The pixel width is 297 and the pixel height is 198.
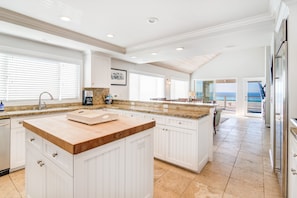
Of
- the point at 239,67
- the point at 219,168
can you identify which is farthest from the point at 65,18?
the point at 239,67

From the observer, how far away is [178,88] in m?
9.74

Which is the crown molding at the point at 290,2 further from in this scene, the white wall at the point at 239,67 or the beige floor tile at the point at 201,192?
the white wall at the point at 239,67

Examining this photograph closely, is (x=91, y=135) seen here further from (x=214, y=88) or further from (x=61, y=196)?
(x=214, y=88)

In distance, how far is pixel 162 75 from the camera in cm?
782

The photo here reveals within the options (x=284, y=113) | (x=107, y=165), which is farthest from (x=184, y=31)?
(x=107, y=165)

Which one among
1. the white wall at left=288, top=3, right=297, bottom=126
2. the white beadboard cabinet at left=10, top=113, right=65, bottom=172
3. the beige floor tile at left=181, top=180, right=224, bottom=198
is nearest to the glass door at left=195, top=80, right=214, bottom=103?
the beige floor tile at left=181, top=180, right=224, bottom=198

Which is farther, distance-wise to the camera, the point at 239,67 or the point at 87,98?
the point at 239,67

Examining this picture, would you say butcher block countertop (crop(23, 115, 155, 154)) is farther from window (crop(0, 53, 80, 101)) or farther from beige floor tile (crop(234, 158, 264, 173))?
beige floor tile (crop(234, 158, 264, 173))

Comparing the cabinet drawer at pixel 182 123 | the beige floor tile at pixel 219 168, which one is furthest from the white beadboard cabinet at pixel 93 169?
the beige floor tile at pixel 219 168

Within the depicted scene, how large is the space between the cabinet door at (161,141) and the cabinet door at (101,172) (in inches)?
58.7

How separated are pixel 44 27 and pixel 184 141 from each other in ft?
9.90

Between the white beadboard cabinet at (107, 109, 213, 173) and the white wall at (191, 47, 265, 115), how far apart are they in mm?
6811

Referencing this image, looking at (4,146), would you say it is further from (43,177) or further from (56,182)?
(56,182)

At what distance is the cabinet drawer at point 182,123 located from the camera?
239 cm
